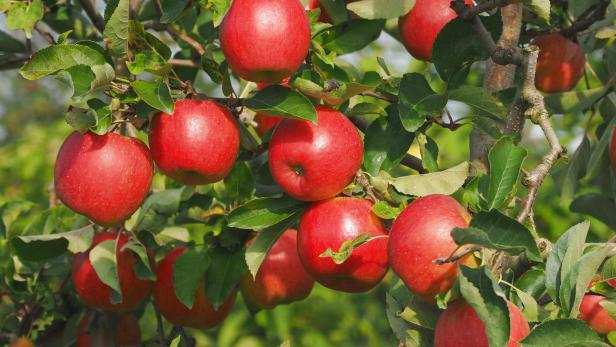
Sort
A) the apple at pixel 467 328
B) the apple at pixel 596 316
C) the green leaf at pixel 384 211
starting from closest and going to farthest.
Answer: the apple at pixel 467 328 → the apple at pixel 596 316 → the green leaf at pixel 384 211

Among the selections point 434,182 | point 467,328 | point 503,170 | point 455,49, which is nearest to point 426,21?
point 455,49

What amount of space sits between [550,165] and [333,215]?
0.36 metres

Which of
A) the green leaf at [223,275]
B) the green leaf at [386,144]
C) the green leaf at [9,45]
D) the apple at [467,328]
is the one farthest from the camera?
the green leaf at [9,45]

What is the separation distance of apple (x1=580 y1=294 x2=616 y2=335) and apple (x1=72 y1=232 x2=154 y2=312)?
897 millimetres

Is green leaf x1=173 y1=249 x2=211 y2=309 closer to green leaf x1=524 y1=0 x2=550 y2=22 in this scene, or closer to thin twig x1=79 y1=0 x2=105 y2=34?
thin twig x1=79 y1=0 x2=105 y2=34

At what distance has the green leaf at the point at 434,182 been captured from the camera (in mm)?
1304

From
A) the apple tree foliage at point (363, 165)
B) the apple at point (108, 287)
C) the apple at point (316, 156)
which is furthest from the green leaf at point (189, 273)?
the apple at point (316, 156)

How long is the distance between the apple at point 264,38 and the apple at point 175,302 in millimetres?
584

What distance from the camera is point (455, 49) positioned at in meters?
1.45

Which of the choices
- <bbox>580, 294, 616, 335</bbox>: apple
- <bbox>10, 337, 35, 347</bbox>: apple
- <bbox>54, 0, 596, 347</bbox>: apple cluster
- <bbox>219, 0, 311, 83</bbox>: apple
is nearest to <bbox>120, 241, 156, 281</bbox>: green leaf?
<bbox>54, 0, 596, 347</bbox>: apple cluster

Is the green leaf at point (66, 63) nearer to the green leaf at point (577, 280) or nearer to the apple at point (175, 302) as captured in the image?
the apple at point (175, 302)

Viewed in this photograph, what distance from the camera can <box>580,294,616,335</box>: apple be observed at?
1192mm

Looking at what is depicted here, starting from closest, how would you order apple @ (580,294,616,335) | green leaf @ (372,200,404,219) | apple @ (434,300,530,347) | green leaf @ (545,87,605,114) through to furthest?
1. apple @ (434,300,530,347)
2. apple @ (580,294,616,335)
3. green leaf @ (372,200,404,219)
4. green leaf @ (545,87,605,114)

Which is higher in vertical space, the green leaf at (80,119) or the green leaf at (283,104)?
the green leaf at (283,104)
